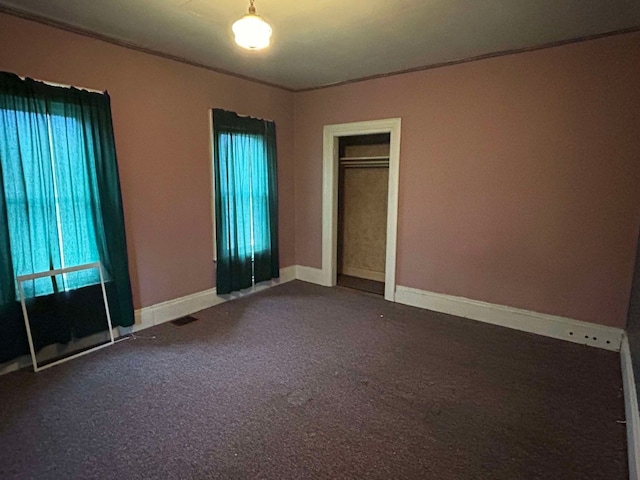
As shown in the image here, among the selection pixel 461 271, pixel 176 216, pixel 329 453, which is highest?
pixel 176 216

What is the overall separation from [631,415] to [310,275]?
3592mm

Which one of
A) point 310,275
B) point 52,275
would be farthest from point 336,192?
point 52,275

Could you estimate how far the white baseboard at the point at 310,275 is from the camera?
4.93 meters

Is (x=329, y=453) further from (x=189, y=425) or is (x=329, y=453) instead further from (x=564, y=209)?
(x=564, y=209)

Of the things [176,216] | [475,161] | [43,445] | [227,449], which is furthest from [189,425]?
[475,161]

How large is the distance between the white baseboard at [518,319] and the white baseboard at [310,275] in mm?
1158

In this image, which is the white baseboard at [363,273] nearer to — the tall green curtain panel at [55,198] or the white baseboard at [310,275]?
the white baseboard at [310,275]

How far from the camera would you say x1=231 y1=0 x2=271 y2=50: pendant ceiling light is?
1.97 m

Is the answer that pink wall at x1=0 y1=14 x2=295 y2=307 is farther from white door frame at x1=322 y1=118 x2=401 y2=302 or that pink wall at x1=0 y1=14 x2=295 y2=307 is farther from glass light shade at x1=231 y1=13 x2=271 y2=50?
glass light shade at x1=231 y1=13 x2=271 y2=50

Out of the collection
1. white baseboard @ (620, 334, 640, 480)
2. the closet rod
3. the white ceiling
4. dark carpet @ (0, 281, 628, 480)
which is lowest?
dark carpet @ (0, 281, 628, 480)

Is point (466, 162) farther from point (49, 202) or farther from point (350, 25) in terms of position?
point (49, 202)

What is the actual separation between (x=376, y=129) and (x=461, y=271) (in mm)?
1841

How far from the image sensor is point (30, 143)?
2.56 meters

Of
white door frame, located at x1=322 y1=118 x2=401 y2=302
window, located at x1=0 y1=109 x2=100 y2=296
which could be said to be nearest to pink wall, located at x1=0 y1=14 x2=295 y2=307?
window, located at x1=0 y1=109 x2=100 y2=296
